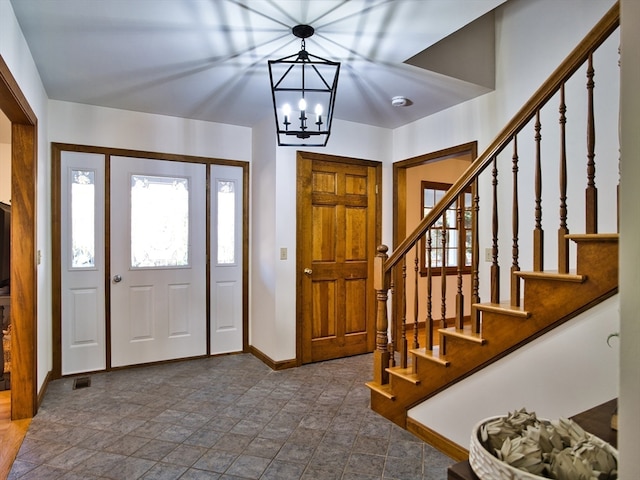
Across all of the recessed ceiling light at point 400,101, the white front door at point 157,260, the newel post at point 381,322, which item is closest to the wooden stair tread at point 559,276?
the newel post at point 381,322

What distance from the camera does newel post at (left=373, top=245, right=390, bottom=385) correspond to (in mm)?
2748

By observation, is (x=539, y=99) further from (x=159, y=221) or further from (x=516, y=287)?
(x=159, y=221)

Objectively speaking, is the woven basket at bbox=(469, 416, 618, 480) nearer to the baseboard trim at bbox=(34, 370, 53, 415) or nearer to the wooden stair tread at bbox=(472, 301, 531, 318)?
the wooden stair tread at bbox=(472, 301, 531, 318)

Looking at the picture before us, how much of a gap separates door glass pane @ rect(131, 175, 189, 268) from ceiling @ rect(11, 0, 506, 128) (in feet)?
2.29

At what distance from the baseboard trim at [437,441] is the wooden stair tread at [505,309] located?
780 millimetres

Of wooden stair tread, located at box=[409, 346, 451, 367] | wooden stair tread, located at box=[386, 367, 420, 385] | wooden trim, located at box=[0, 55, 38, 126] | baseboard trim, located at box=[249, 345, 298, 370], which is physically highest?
wooden trim, located at box=[0, 55, 38, 126]

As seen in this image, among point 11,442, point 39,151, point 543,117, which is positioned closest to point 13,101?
point 39,151

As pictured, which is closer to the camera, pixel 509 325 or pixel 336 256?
pixel 509 325

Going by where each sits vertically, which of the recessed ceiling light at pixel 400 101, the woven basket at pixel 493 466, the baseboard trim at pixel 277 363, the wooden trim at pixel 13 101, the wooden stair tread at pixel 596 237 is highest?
the recessed ceiling light at pixel 400 101

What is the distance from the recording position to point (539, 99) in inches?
71.3

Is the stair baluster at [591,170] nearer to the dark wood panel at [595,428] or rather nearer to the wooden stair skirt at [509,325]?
the wooden stair skirt at [509,325]

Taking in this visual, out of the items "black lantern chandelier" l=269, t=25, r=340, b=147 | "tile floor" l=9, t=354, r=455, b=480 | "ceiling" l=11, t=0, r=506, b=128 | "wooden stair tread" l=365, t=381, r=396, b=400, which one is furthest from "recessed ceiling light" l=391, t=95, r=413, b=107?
"tile floor" l=9, t=354, r=455, b=480

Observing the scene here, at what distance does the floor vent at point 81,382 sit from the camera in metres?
3.22

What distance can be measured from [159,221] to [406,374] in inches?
105
